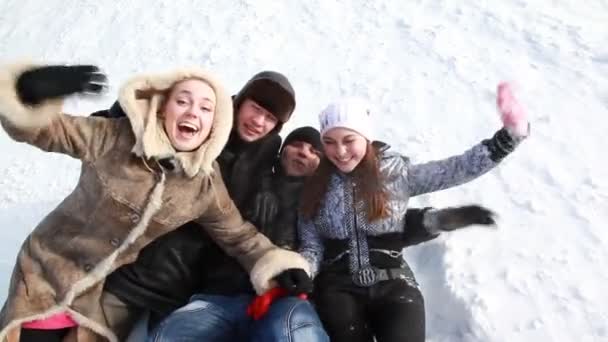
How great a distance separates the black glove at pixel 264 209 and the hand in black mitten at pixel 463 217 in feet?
2.53

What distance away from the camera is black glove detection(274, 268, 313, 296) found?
8.29ft

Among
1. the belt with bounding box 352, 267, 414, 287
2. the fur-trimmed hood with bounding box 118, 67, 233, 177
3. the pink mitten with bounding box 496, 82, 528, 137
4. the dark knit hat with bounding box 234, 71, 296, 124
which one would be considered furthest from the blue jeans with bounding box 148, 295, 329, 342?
the pink mitten with bounding box 496, 82, 528, 137

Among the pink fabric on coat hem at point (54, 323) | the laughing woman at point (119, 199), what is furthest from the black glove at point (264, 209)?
the pink fabric on coat hem at point (54, 323)

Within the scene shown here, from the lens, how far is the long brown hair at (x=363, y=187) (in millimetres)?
2674

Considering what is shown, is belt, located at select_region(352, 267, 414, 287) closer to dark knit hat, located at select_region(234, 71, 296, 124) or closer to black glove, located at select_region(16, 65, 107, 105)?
dark knit hat, located at select_region(234, 71, 296, 124)

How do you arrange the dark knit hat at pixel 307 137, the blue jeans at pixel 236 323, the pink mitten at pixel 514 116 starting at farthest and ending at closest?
the dark knit hat at pixel 307 137 < the pink mitten at pixel 514 116 < the blue jeans at pixel 236 323

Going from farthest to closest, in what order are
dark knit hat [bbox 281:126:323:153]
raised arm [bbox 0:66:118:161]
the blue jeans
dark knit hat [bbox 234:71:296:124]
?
dark knit hat [bbox 281:126:323:153] < dark knit hat [bbox 234:71:296:124] < the blue jeans < raised arm [bbox 0:66:118:161]

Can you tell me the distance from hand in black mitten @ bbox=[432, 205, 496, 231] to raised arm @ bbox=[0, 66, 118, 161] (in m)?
1.59

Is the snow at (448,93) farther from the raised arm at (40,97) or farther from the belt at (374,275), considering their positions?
the belt at (374,275)

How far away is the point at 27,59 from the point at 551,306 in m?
2.53

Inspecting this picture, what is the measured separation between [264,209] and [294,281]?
0.44 m

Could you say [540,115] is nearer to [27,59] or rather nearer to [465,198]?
[465,198]

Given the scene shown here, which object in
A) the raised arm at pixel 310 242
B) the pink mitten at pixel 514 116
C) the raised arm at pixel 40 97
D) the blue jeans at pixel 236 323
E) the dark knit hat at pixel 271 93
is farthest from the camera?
the dark knit hat at pixel 271 93

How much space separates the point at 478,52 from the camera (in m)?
5.56
